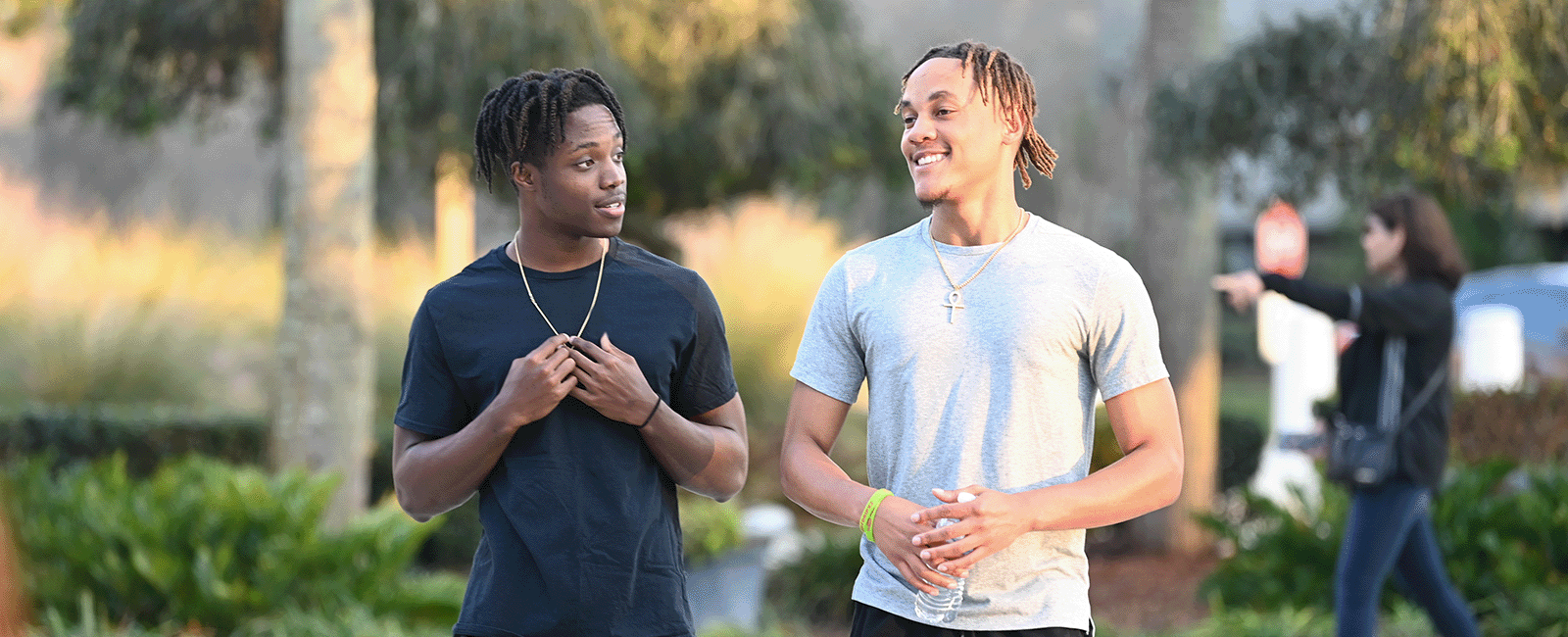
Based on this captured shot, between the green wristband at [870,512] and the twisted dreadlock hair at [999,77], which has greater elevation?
the twisted dreadlock hair at [999,77]

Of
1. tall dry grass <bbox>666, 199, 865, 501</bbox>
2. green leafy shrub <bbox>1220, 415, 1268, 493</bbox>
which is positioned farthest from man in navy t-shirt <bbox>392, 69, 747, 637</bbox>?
green leafy shrub <bbox>1220, 415, 1268, 493</bbox>

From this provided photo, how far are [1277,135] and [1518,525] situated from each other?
2563mm

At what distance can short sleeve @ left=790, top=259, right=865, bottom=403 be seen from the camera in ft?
9.05

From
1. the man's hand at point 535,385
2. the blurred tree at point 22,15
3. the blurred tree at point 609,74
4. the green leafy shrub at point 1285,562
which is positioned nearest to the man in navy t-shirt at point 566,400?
the man's hand at point 535,385

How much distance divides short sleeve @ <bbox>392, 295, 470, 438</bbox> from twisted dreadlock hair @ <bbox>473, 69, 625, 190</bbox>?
331 mm

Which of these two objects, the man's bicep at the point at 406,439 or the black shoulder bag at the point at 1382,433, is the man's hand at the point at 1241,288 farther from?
the man's bicep at the point at 406,439

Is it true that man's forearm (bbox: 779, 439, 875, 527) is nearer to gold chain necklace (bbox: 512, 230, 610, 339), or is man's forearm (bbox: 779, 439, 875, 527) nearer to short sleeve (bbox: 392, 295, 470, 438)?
gold chain necklace (bbox: 512, 230, 610, 339)

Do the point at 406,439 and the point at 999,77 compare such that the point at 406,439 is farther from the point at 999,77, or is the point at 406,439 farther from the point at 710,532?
the point at 710,532

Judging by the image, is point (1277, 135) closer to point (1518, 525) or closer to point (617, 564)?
point (1518, 525)

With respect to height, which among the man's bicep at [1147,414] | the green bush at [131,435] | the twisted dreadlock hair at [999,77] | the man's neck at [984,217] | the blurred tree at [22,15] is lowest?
the green bush at [131,435]

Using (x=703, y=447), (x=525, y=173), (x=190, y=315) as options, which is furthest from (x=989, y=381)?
(x=190, y=315)

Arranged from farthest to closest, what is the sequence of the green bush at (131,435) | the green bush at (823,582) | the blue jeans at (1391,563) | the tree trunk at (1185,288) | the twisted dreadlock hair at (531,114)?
the tree trunk at (1185,288)
the green bush at (131,435)
the green bush at (823,582)
the blue jeans at (1391,563)
the twisted dreadlock hair at (531,114)

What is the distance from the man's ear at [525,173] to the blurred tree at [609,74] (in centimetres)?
541

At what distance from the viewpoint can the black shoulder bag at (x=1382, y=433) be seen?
5023 mm
